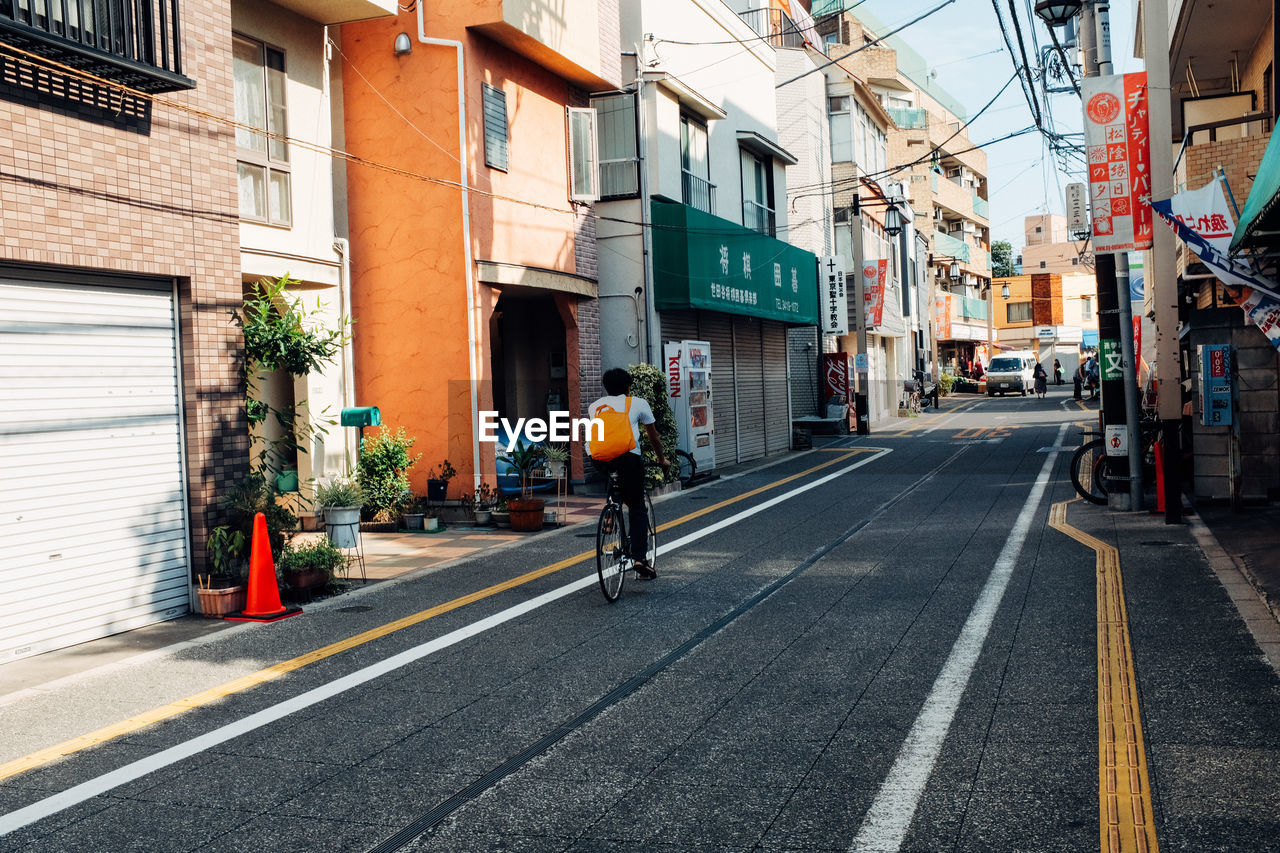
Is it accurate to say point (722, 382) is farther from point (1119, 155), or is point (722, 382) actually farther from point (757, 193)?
point (1119, 155)

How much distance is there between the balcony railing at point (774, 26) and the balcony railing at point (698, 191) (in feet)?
18.9

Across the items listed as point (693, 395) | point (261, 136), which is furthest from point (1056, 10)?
point (261, 136)

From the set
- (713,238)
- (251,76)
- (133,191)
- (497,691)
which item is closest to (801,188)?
(713,238)

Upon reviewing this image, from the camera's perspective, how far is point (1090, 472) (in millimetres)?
14453

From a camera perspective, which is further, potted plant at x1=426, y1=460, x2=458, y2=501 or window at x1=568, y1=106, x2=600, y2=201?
window at x1=568, y1=106, x2=600, y2=201

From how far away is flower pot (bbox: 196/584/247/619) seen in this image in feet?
29.2

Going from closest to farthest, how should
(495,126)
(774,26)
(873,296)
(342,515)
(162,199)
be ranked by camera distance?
(162,199), (342,515), (495,126), (774,26), (873,296)

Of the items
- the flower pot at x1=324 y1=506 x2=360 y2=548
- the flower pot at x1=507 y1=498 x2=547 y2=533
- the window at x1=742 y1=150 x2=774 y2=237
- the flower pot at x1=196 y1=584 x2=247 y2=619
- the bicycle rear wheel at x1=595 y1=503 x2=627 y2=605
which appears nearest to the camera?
the bicycle rear wheel at x1=595 y1=503 x2=627 y2=605

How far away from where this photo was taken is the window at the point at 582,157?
693 inches

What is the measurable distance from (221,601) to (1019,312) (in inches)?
3253

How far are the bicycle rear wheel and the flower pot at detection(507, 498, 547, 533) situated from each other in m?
4.65

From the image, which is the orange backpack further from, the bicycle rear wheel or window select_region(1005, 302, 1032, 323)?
window select_region(1005, 302, 1032, 323)

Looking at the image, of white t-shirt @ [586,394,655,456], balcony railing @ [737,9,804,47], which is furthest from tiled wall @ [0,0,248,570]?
balcony railing @ [737,9,804,47]

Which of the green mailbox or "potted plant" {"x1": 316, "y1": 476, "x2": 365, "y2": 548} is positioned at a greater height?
the green mailbox
